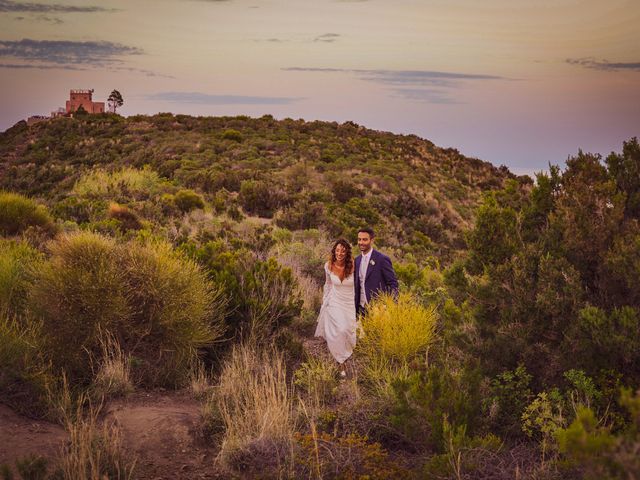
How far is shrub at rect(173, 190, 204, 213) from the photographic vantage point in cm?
1844

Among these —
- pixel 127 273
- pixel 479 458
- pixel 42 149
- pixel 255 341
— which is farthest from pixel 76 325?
pixel 42 149

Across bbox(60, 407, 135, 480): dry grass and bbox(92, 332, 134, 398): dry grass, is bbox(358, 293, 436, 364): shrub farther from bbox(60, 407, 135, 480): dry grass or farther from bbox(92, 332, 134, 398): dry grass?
bbox(60, 407, 135, 480): dry grass

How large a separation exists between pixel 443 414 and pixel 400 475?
516 millimetres

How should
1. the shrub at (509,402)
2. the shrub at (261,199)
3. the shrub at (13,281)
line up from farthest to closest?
the shrub at (261,199), the shrub at (13,281), the shrub at (509,402)

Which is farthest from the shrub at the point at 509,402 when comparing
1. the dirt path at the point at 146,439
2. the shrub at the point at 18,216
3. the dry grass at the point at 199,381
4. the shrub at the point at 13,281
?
the shrub at the point at 18,216

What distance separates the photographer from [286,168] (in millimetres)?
29453

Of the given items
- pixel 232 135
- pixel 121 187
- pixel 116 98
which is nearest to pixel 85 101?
pixel 116 98

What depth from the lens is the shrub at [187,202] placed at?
726 inches

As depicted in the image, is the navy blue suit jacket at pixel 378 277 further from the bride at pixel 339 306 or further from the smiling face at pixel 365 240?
the bride at pixel 339 306

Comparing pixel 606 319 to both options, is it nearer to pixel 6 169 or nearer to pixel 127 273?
pixel 127 273

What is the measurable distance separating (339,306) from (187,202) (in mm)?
12269

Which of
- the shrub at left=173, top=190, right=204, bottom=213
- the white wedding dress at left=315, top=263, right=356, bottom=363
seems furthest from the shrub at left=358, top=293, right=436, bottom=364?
the shrub at left=173, top=190, right=204, bottom=213

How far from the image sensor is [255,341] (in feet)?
23.0

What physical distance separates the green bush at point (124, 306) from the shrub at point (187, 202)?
12.0 m
